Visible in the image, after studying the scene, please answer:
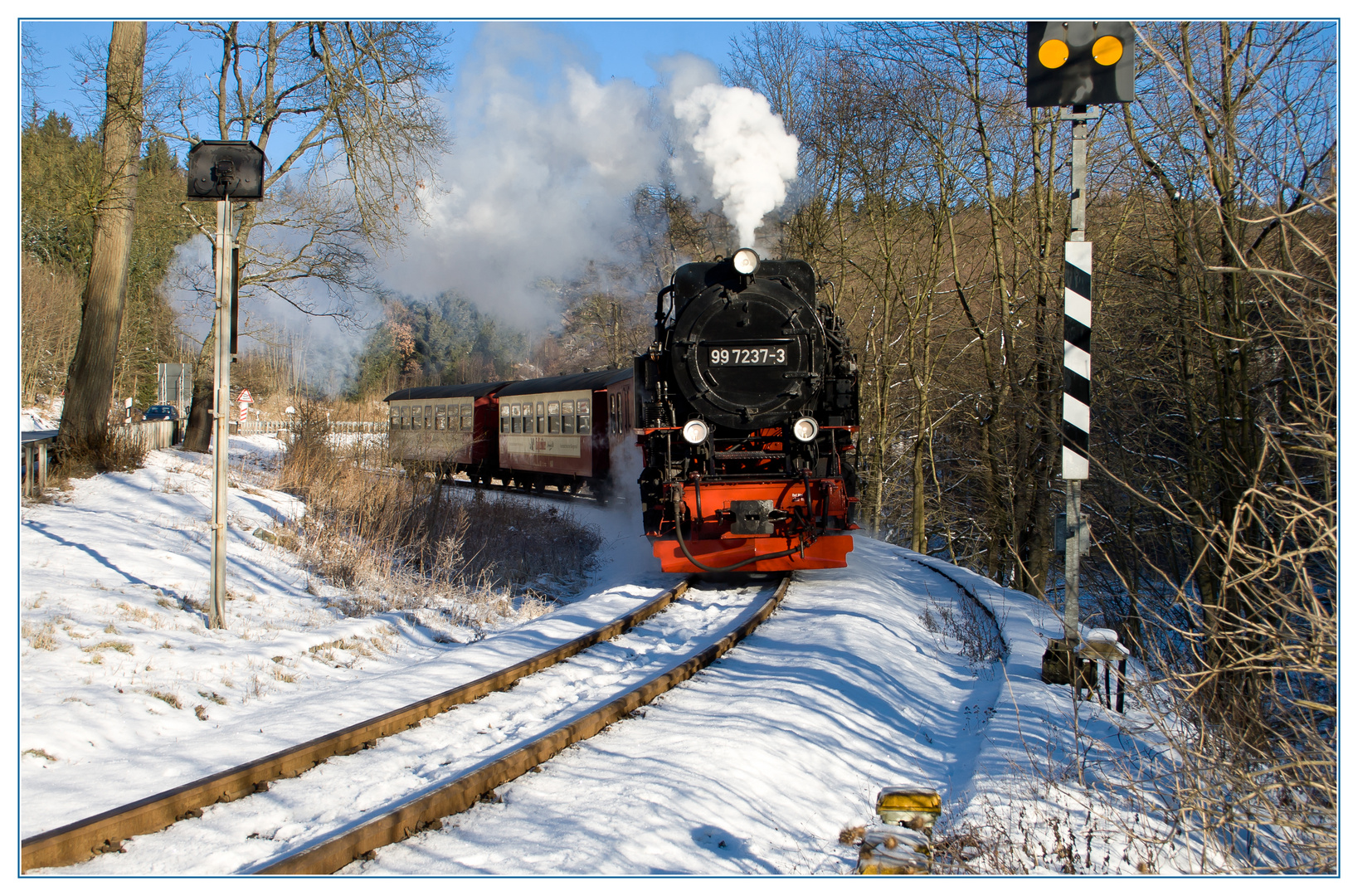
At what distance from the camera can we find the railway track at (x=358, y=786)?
3.13m

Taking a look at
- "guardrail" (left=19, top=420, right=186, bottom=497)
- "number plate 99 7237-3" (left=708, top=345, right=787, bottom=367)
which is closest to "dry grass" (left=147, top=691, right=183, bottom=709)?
"guardrail" (left=19, top=420, right=186, bottom=497)

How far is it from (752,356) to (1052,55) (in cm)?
434

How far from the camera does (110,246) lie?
36.8 feet

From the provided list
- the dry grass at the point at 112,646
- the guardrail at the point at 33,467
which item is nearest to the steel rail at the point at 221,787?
the dry grass at the point at 112,646

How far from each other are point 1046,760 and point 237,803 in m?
3.55

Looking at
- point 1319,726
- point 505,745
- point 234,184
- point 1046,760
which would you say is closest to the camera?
point 1319,726

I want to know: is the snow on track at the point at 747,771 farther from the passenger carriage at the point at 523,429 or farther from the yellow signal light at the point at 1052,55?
the passenger carriage at the point at 523,429

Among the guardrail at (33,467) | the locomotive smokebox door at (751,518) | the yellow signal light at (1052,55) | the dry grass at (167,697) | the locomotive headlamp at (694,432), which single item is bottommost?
the dry grass at (167,697)

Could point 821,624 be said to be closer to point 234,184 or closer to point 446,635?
point 446,635

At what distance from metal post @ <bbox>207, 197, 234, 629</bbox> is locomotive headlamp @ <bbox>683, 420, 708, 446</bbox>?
3.99 metres

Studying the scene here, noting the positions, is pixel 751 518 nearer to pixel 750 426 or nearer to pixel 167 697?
pixel 750 426

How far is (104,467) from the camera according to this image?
11.6 m

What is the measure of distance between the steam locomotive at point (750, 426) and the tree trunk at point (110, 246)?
725cm

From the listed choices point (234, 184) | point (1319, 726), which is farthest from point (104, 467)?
point (1319, 726)
